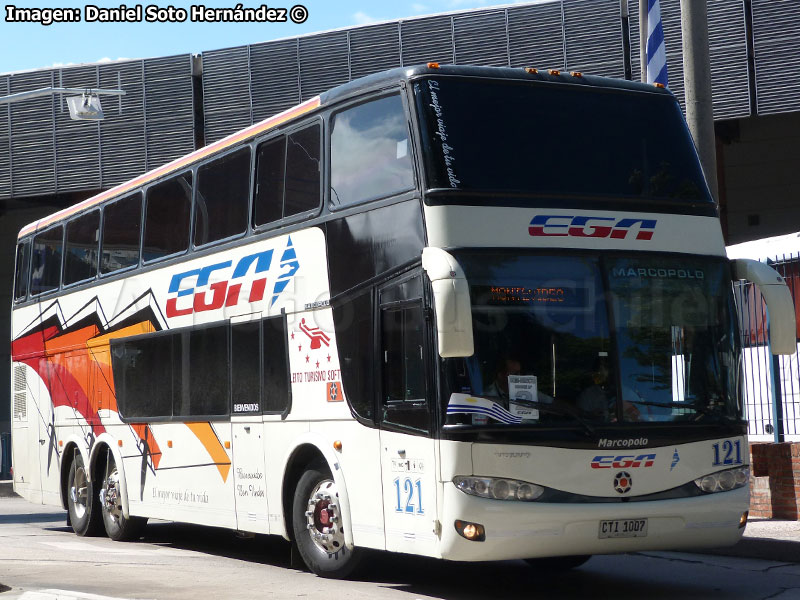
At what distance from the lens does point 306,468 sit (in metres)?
10.8

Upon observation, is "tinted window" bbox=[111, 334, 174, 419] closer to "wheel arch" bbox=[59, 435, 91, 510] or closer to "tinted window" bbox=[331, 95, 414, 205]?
"wheel arch" bbox=[59, 435, 91, 510]

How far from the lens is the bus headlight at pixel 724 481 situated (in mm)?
8984

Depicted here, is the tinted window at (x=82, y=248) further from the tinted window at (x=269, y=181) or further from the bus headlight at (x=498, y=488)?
the bus headlight at (x=498, y=488)

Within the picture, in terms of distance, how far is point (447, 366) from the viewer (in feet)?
27.8

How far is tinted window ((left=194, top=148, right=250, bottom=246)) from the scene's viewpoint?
11844 mm

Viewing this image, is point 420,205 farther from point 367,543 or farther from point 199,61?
point 199,61

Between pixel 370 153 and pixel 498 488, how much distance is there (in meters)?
3.00

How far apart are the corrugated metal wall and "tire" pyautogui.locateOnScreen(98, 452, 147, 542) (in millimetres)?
14878

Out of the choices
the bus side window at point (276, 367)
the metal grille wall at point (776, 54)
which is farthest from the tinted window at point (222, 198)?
the metal grille wall at point (776, 54)

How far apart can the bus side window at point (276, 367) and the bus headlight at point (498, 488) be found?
2.94 meters

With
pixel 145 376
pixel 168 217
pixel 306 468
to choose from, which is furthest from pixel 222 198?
pixel 306 468

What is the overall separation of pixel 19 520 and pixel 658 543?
13.1 m

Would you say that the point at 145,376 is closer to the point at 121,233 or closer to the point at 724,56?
the point at 121,233

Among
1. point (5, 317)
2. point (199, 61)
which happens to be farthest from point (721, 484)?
point (5, 317)
